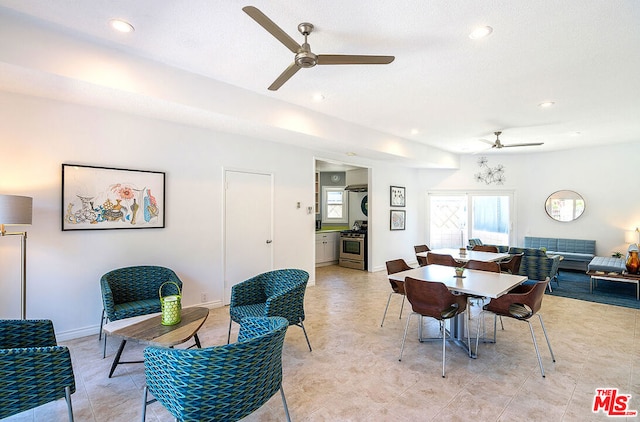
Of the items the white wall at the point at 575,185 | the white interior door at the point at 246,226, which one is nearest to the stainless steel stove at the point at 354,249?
the white wall at the point at 575,185

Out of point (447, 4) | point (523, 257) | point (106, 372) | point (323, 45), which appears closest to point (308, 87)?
point (323, 45)

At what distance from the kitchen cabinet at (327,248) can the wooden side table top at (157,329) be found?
5197 mm

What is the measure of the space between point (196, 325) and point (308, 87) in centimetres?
276

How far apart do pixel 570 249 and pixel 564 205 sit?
1050mm

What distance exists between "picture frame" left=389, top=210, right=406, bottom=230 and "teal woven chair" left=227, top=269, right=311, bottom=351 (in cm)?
477

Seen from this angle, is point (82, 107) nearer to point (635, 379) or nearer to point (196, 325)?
point (196, 325)

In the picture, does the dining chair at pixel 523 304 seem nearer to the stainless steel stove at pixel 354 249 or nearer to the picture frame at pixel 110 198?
the picture frame at pixel 110 198

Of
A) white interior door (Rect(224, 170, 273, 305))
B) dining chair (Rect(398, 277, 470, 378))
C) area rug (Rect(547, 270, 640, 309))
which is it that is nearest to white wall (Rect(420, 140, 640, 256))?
area rug (Rect(547, 270, 640, 309))

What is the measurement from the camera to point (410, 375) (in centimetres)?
275

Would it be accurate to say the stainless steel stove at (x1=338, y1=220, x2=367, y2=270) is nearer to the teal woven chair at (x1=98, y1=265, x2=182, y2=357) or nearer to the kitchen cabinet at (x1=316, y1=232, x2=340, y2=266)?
the kitchen cabinet at (x1=316, y1=232, x2=340, y2=266)

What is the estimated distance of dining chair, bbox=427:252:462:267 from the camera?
4.43 metres

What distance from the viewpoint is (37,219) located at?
3260 millimetres

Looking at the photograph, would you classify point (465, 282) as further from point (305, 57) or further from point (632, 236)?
point (632, 236)

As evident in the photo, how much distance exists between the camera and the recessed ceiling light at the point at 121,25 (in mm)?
2438
